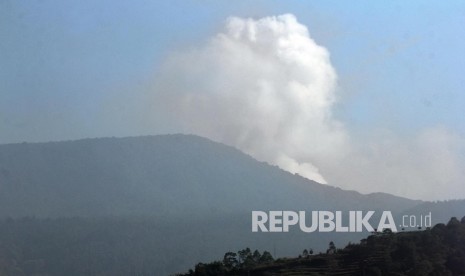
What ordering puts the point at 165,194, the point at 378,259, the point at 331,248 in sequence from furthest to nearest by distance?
1. the point at 165,194
2. the point at 331,248
3. the point at 378,259

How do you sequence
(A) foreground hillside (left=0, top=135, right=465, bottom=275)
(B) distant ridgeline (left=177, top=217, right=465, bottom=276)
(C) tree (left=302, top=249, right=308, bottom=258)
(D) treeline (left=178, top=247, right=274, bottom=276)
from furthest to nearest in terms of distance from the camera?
(A) foreground hillside (left=0, top=135, right=465, bottom=275), (C) tree (left=302, top=249, right=308, bottom=258), (D) treeline (left=178, top=247, right=274, bottom=276), (B) distant ridgeline (left=177, top=217, right=465, bottom=276)

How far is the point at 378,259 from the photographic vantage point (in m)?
27.9

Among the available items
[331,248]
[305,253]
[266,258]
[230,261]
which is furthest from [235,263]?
[331,248]

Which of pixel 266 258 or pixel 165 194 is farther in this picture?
pixel 165 194

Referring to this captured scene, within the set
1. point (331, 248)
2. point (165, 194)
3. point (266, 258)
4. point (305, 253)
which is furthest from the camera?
point (165, 194)

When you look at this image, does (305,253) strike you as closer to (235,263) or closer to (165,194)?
(235,263)

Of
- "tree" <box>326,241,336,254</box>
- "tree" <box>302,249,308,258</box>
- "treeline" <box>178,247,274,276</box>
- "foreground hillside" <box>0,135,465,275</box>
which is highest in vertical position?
"foreground hillside" <box>0,135,465,275</box>

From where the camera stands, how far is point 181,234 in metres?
58.5

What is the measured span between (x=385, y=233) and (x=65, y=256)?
106 feet

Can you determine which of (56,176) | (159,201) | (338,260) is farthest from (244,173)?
(338,260)

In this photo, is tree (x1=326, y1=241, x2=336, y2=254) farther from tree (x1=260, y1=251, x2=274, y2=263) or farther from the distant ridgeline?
tree (x1=260, y1=251, x2=274, y2=263)

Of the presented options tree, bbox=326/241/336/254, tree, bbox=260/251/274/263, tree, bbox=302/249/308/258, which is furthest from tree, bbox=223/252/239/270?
tree, bbox=326/241/336/254

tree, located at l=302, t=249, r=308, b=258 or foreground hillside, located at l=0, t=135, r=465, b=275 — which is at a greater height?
foreground hillside, located at l=0, t=135, r=465, b=275

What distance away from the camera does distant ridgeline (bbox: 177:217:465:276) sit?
26906mm
